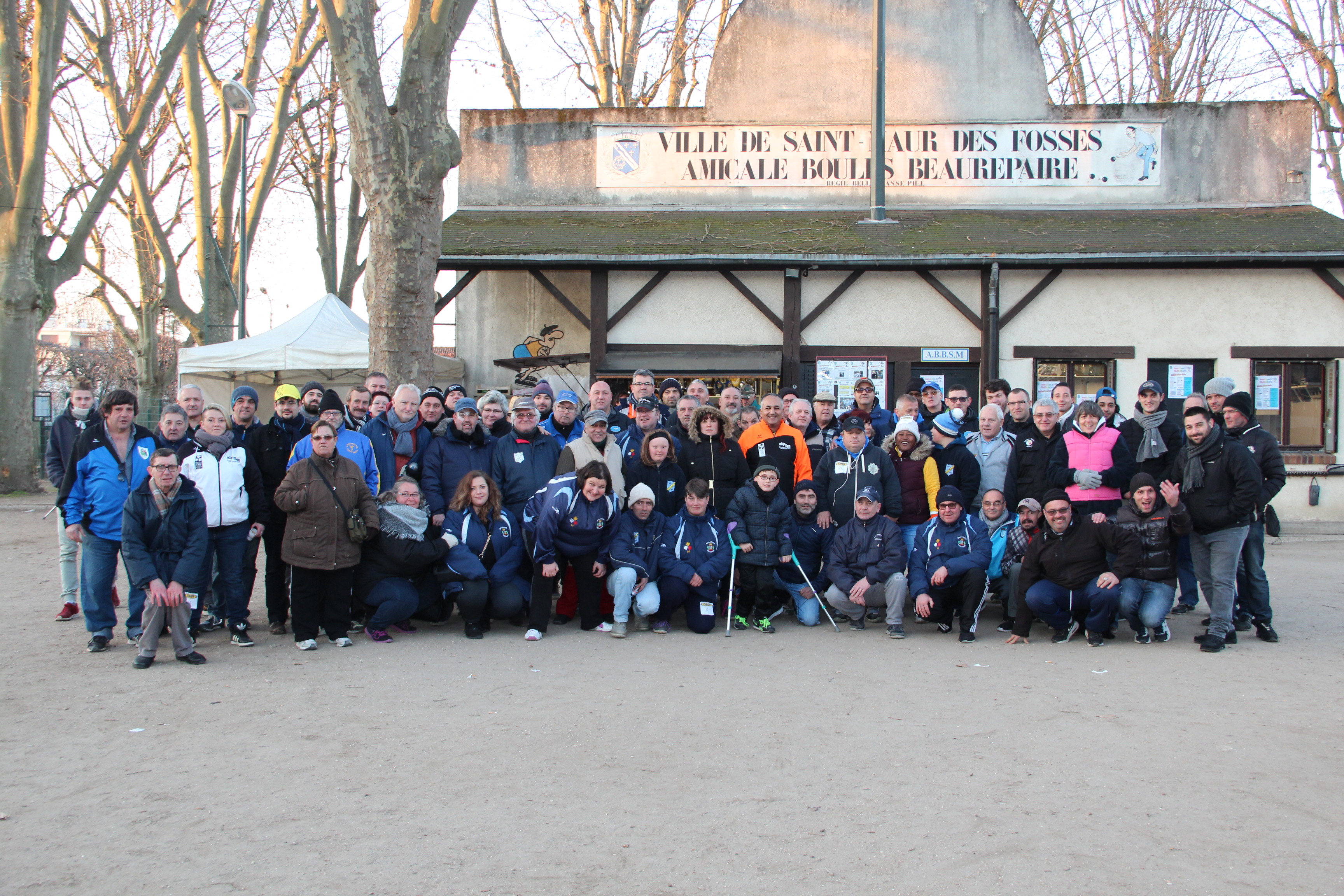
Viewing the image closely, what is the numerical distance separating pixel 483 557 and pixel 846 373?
8301 mm

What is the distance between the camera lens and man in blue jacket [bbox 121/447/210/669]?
20.0 ft

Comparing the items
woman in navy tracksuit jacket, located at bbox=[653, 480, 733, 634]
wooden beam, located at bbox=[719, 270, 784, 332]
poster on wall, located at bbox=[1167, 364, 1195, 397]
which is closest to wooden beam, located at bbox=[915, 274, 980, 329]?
wooden beam, located at bbox=[719, 270, 784, 332]

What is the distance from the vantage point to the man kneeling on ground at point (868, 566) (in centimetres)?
728

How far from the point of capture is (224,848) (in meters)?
3.52

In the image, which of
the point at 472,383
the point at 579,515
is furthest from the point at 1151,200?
the point at 579,515

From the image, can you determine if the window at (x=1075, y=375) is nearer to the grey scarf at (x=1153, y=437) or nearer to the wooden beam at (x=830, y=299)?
the wooden beam at (x=830, y=299)

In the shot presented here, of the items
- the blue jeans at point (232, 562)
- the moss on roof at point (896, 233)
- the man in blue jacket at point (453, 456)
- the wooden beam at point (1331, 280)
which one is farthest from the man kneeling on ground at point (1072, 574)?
the wooden beam at point (1331, 280)

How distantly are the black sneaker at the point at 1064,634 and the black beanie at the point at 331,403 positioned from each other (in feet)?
18.0

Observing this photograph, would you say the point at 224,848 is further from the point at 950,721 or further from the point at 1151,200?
the point at 1151,200

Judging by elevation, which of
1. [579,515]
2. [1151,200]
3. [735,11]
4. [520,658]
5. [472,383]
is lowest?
[520,658]

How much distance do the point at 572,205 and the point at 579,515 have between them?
9853 millimetres

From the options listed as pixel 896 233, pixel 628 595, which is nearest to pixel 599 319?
pixel 896 233

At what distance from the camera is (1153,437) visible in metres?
7.35

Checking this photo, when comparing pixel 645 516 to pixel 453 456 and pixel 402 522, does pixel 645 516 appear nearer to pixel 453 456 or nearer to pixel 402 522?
pixel 453 456
